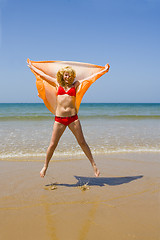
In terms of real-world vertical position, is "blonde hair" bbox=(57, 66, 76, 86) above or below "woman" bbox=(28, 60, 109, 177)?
above

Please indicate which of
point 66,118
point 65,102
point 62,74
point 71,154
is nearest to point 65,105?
point 65,102

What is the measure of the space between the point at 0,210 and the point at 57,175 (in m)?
1.98

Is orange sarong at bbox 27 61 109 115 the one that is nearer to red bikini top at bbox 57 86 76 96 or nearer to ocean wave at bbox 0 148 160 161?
red bikini top at bbox 57 86 76 96

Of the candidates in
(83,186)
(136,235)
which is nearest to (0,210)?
(83,186)

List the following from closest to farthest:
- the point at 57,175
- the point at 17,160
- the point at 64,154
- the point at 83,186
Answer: the point at 83,186
the point at 57,175
the point at 17,160
the point at 64,154

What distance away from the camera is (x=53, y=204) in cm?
379

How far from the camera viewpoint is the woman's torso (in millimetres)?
4578

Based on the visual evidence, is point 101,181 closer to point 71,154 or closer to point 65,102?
point 65,102

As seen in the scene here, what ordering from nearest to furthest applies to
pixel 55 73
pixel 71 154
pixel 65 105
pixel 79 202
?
pixel 79 202 → pixel 65 105 → pixel 55 73 → pixel 71 154

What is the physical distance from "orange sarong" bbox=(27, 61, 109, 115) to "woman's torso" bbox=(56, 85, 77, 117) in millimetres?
207

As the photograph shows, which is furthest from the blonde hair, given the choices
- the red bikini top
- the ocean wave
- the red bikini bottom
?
the ocean wave

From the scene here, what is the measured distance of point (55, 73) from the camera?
5.04 meters

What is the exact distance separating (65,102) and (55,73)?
0.85 m

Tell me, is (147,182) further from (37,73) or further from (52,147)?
(37,73)
